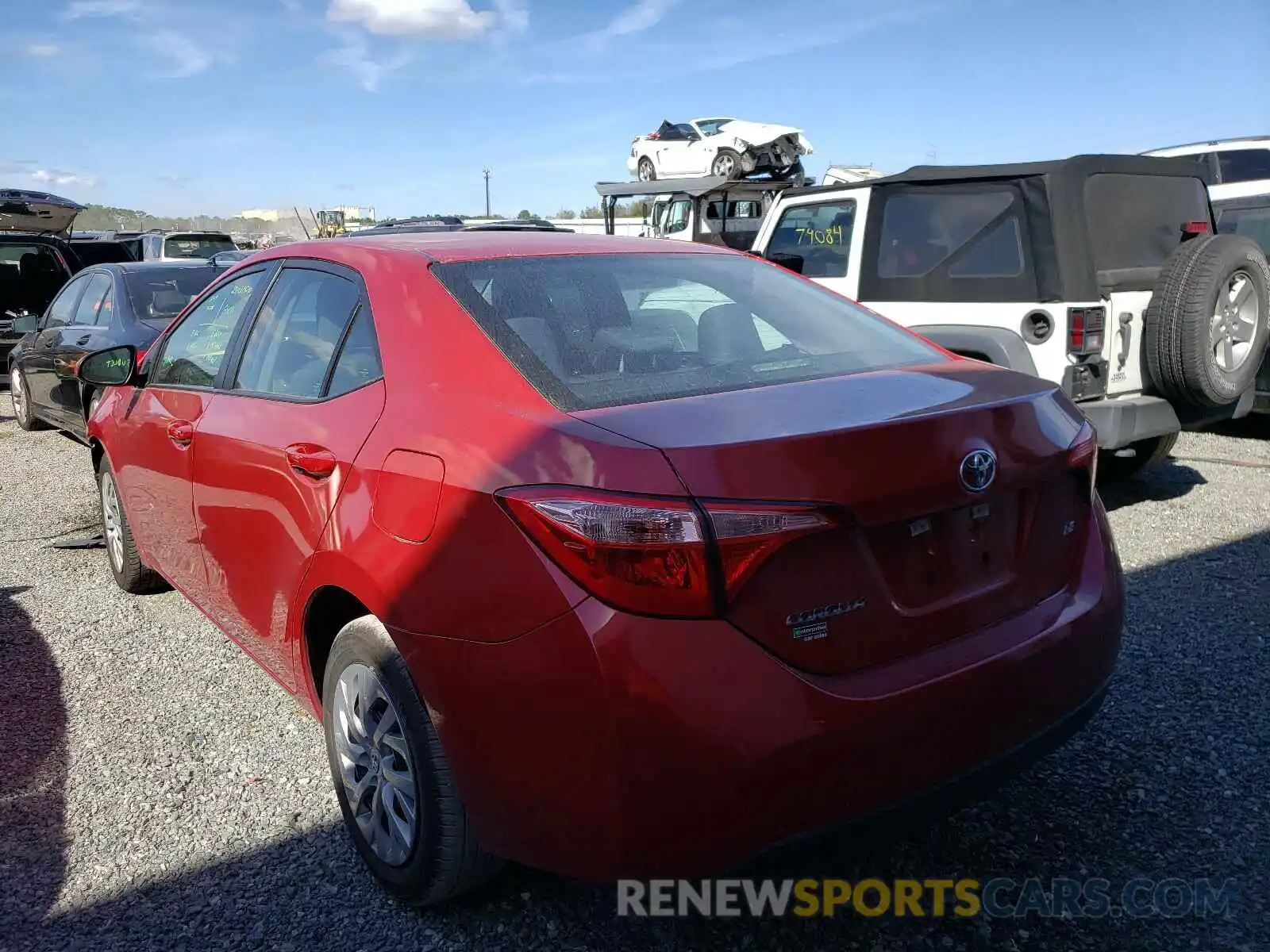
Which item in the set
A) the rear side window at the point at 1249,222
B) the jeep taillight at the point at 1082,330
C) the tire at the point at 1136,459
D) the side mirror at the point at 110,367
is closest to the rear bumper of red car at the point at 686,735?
the side mirror at the point at 110,367

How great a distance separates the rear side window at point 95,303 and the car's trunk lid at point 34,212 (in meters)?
4.29

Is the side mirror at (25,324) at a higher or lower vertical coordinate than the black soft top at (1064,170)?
lower

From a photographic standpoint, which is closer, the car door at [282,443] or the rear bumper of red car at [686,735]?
the rear bumper of red car at [686,735]

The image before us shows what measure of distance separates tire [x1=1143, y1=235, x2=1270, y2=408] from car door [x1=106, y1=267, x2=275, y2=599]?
14.2ft

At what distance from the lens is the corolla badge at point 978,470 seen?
205 centimetres

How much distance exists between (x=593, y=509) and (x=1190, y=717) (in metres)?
2.52

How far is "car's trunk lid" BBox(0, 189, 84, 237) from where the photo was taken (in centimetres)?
1138

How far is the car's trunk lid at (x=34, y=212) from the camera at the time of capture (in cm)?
1138

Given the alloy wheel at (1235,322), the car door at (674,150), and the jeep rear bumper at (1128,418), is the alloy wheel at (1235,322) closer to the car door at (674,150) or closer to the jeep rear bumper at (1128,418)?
the jeep rear bumper at (1128,418)

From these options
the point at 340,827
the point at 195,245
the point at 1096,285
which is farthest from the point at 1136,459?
the point at 195,245

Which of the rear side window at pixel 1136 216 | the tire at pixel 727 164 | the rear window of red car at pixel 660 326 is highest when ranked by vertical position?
the tire at pixel 727 164

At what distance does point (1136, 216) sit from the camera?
5.64m

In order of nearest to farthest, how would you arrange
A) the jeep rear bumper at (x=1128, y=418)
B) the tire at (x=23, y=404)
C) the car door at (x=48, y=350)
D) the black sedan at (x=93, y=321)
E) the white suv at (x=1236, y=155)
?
1. the jeep rear bumper at (x=1128, y=418)
2. the black sedan at (x=93, y=321)
3. the car door at (x=48, y=350)
4. the tire at (x=23, y=404)
5. the white suv at (x=1236, y=155)

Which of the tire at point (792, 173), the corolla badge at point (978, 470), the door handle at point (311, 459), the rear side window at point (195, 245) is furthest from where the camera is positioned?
the tire at point (792, 173)
